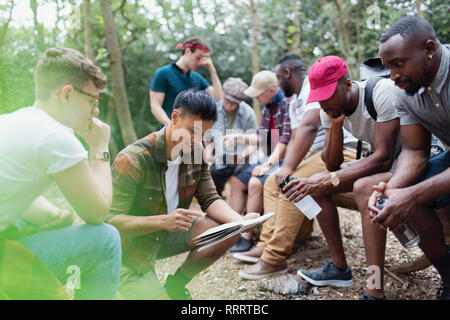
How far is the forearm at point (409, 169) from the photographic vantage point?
2188mm

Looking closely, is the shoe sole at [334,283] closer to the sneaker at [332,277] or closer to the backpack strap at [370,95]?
the sneaker at [332,277]

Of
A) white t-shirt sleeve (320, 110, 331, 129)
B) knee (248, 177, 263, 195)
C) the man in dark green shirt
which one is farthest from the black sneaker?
the man in dark green shirt

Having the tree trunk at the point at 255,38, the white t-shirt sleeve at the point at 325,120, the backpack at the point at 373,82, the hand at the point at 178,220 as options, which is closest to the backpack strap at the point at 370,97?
the backpack at the point at 373,82

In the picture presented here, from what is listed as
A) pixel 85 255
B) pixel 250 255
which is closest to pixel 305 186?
pixel 250 255

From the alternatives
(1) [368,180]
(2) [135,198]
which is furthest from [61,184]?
(1) [368,180]

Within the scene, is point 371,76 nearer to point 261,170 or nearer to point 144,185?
point 261,170

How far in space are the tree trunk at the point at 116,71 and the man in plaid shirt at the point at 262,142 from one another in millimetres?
1865

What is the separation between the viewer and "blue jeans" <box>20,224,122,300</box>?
5.46 ft

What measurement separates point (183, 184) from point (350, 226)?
7.55ft

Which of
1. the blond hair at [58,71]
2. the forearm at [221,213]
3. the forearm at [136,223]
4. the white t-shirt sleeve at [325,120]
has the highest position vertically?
the blond hair at [58,71]

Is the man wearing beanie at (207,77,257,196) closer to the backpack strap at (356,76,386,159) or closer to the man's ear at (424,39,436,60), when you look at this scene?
the backpack strap at (356,76,386,159)

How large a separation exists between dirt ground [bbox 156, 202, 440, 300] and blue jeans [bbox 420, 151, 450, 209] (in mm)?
801

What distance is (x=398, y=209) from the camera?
2012mm

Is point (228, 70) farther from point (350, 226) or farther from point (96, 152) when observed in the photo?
point (96, 152)
